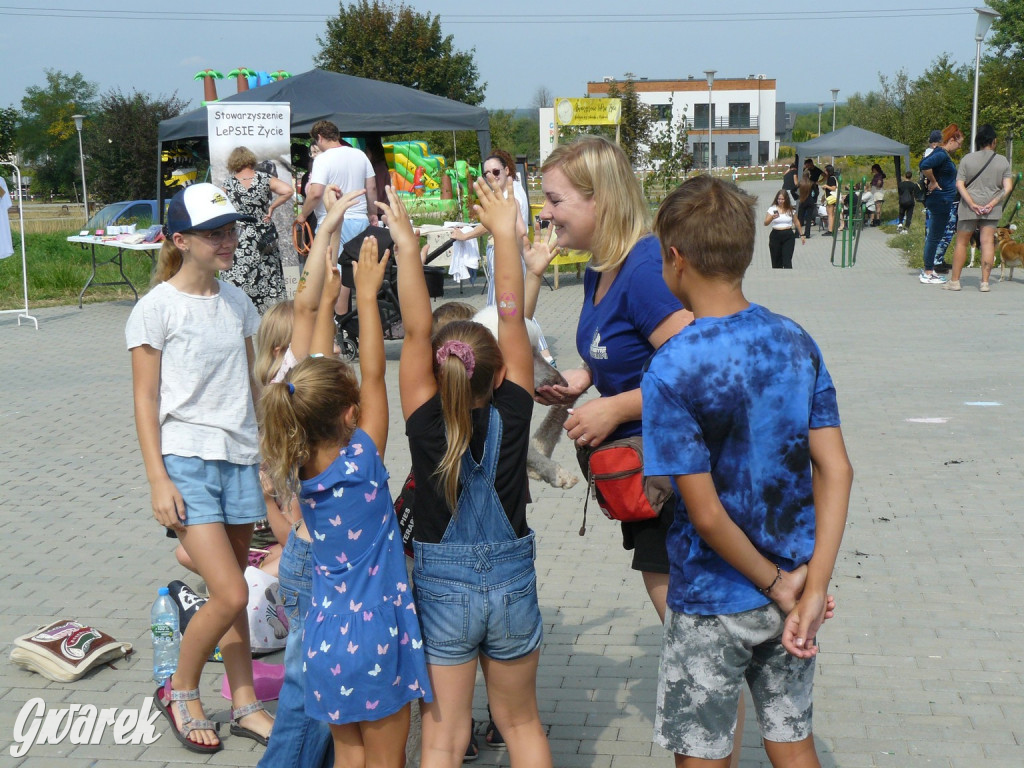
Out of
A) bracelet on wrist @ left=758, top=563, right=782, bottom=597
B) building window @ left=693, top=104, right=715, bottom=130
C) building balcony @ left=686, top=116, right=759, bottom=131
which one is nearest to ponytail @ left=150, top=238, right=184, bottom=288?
bracelet on wrist @ left=758, top=563, right=782, bottom=597

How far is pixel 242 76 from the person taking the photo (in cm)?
1975

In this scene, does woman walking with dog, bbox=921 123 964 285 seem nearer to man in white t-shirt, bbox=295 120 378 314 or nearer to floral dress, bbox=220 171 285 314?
man in white t-shirt, bbox=295 120 378 314

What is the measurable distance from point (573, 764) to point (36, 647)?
7.47 feet

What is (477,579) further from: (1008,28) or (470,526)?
(1008,28)

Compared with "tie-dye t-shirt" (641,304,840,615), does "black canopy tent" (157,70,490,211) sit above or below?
above

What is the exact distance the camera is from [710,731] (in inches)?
93.3

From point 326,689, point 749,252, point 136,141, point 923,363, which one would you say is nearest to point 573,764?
point 326,689

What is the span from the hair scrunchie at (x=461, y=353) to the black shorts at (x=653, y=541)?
0.67 m

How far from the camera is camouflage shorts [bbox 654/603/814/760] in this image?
2.33 meters

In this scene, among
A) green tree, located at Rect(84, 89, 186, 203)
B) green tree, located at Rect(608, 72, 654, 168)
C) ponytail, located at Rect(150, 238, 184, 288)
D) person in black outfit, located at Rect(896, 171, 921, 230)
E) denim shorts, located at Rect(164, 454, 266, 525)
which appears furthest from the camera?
green tree, located at Rect(84, 89, 186, 203)

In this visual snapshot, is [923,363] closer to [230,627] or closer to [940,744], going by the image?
[940,744]

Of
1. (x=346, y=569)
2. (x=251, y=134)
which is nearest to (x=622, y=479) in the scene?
(x=346, y=569)

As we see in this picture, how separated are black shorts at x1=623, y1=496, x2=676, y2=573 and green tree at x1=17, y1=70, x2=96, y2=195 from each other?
65.3m

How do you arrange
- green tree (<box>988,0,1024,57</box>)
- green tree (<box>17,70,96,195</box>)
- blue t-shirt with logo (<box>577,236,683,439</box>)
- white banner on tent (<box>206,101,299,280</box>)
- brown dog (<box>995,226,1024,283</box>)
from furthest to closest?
green tree (<box>17,70,96,195</box>) → green tree (<box>988,0,1024,57</box>) → brown dog (<box>995,226,1024,283</box>) → white banner on tent (<box>206,101,299,280</box>) → blue t-shirt with logo (<box>577,236,683,439</box>)
